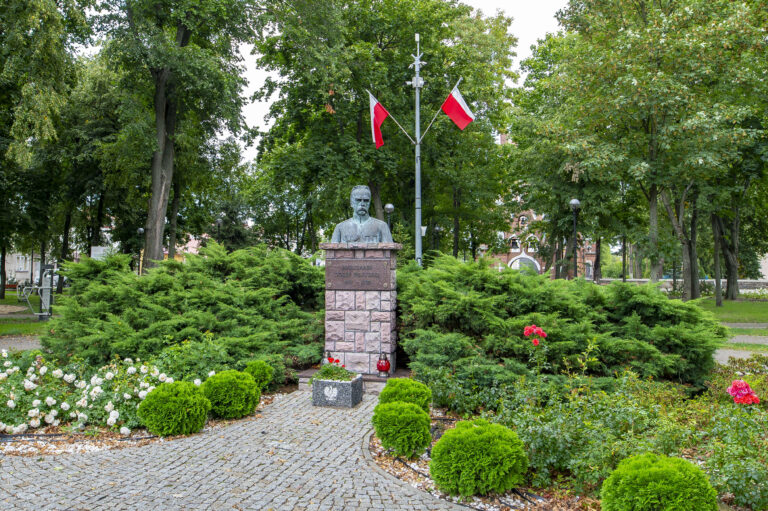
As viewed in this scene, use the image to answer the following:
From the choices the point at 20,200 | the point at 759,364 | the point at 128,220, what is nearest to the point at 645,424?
the point at 759,364

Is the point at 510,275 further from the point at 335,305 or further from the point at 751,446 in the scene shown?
the point at 751,446

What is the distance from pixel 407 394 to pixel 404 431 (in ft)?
3.15

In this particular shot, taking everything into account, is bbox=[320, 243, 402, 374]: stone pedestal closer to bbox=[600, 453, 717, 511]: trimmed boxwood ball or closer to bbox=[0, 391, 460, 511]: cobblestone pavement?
bbox=[0, 391, 460, 511]: cobblestone pavement

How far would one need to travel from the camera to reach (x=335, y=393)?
269 inches

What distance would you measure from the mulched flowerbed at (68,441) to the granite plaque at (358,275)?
10.9 feet

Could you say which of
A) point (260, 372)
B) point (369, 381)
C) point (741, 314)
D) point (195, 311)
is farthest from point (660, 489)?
point (741, 314)

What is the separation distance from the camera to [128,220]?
1198 inches

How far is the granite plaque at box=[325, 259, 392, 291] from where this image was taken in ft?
27.6

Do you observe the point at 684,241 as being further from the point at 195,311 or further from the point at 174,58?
the point at 174,58

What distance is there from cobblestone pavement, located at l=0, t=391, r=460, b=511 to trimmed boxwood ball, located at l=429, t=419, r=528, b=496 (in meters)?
0.21

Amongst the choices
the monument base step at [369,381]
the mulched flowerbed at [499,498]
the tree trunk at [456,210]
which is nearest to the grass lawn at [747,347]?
the monument base step at [369,381]

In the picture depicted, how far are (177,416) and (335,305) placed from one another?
139 inches

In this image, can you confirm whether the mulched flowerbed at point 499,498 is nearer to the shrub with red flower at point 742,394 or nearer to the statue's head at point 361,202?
the shrub with red flower at point 742,394

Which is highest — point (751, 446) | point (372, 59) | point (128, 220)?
point (372, 59)
